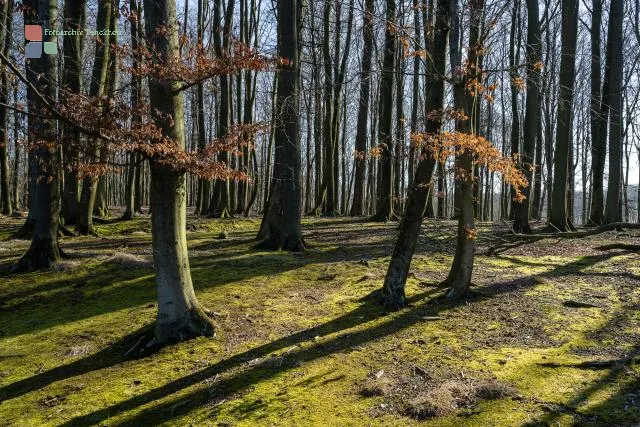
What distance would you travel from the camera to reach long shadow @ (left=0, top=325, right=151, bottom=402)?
484 cm

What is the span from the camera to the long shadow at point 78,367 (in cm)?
484

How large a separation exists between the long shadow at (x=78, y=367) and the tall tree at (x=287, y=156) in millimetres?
4729

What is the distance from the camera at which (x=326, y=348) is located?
5.37m

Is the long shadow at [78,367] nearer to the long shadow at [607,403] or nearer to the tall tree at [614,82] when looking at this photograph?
the long shadow at [607,403]

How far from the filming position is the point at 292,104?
32.5 feet

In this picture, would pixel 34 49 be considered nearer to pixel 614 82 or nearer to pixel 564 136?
pixel 564 136

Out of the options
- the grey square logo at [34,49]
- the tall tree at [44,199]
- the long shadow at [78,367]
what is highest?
the grey square logo at [34,49]

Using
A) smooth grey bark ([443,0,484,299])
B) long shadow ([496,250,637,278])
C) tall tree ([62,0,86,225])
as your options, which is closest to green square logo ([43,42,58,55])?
tall tree ([62,0,86,225])

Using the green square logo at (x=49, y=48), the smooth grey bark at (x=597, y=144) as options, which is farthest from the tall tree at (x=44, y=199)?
the smooth grey bark at (x=597, y=144)

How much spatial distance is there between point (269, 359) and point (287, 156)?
5734mm

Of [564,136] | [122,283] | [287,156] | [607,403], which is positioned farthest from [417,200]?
[564,136]

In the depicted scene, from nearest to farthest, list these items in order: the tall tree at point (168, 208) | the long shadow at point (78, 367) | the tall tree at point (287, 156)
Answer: the long shadow at point (78, 367)
the tall tree at point (168, 208)
the tall tree at point (287, 156)

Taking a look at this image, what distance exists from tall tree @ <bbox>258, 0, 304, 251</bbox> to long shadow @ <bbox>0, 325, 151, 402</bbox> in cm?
473

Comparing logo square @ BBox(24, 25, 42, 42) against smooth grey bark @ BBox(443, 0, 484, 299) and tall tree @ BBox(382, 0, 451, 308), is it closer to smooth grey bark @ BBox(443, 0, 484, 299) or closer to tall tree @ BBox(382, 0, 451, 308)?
tall tree @ BBox(382, 0, 451, 308)
